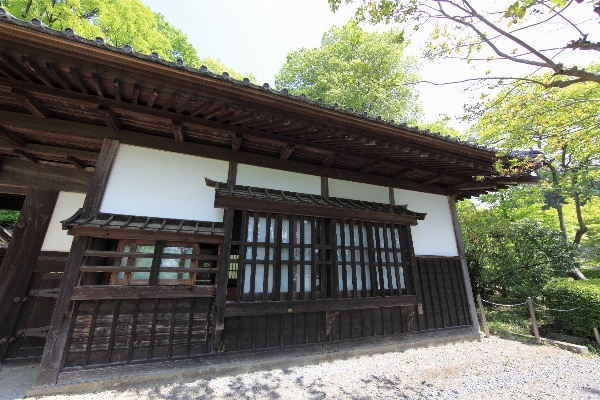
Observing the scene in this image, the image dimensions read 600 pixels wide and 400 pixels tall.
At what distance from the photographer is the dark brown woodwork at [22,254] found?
4434 mm

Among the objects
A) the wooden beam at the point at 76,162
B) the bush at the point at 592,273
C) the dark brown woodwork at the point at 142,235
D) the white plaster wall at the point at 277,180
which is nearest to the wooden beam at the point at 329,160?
the white plaster wall at the point at 277,180

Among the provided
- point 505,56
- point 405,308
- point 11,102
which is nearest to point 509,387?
point 405,308

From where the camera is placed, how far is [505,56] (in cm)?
372

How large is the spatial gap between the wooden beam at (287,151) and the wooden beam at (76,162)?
390cm

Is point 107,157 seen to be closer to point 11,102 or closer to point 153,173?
point 153,173

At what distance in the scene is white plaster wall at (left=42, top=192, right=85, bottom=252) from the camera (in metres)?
4.87

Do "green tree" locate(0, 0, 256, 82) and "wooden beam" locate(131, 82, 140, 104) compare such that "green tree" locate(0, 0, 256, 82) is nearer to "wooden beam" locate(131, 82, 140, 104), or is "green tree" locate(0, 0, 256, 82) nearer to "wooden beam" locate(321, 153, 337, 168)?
"wooden beam" locate(321, 153, 337, 168)

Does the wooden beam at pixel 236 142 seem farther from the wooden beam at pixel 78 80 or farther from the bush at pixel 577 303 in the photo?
the bush at pixel 577 303

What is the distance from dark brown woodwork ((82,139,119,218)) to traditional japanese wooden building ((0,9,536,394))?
2cm

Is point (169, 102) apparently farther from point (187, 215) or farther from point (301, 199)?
point (301, 199)

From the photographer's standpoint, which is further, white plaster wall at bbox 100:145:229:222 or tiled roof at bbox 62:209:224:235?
white plaster wall at bbox 100:145:229:222

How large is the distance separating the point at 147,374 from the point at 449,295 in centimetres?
635

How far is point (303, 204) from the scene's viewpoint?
4676 mm

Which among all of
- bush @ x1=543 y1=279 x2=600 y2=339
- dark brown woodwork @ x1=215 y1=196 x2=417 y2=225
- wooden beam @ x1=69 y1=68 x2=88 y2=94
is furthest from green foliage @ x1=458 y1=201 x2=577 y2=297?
wooden beam @ x1=69 y1=68 x2=88 y2=94
